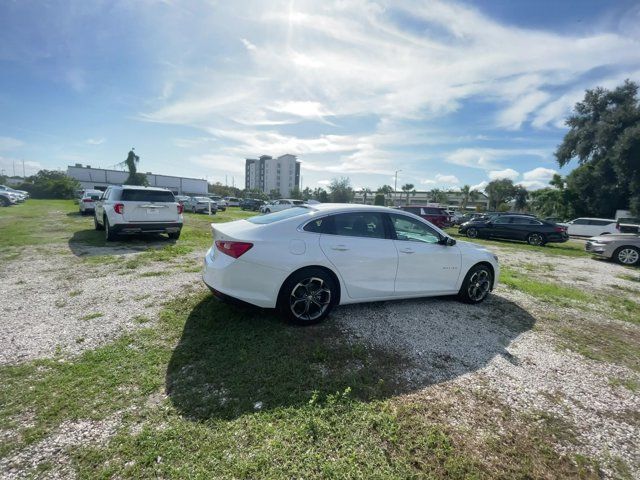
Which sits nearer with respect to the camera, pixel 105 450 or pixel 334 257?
pixel 105 450

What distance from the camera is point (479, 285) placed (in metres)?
5.09

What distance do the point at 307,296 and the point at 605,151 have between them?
4065cm

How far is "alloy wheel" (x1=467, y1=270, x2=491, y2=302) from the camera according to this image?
197 inches

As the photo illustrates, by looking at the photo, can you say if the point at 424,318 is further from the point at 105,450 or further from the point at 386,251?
the point at 105,450

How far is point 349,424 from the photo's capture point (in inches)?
92.0

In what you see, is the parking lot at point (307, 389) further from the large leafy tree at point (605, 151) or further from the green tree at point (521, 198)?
the green tree at point (521, 198)

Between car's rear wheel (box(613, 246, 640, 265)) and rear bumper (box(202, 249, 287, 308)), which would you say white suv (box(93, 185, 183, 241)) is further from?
car's rear wheel (box(613, 246, 640, 265))

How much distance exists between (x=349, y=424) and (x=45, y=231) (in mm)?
12874

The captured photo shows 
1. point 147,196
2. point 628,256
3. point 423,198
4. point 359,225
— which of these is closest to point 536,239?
point 628,256

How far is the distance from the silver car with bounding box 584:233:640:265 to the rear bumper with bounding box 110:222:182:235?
14534 mm

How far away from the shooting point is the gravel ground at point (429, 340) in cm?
245

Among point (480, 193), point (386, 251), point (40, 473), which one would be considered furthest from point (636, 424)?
point (480, 193)

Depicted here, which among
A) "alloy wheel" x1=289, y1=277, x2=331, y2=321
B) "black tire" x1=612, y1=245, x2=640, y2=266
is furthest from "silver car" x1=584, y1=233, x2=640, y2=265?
"alloy wheel" x1=289, y1=277, x2=331, y2=321

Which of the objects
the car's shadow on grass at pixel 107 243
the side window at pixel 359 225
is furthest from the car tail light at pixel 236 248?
the car's shadow on grass at pixel 107 243
